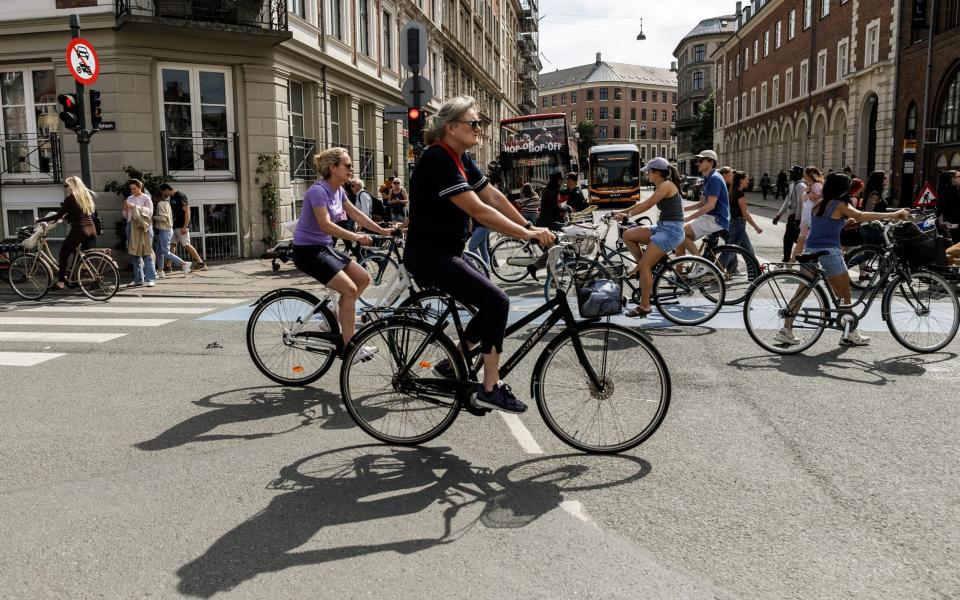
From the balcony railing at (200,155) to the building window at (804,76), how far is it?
37980 mm

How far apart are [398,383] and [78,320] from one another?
22.0 feet

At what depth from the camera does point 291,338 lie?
20.1 feet

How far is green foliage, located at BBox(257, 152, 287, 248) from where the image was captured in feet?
56.1

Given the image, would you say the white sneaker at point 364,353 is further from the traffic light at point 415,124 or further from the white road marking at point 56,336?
the traffic light at point 415,124

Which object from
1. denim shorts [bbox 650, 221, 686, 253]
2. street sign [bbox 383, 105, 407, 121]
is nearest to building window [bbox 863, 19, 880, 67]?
street sign [bbox 383, 105, 407, 121]

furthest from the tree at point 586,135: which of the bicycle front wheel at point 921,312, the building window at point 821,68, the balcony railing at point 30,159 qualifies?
the bicycle front wheel at point 921,312

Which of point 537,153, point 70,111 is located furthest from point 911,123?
→ point 70,111

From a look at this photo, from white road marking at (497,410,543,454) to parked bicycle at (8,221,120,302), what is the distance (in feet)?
27.6

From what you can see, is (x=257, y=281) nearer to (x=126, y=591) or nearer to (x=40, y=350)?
(x=40, y=350)

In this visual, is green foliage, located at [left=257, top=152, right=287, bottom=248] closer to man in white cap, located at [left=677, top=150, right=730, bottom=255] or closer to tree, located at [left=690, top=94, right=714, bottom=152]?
man in white cap, located at [left=677, top=150, right=730, bottom=255]

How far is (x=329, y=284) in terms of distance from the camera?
5.96 meters

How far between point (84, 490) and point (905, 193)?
1263 inches

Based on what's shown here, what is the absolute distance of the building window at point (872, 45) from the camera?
34.2 m

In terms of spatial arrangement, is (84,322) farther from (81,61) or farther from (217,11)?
(217,11)
